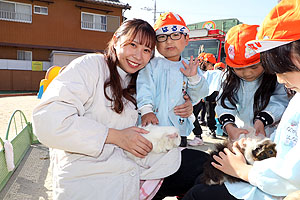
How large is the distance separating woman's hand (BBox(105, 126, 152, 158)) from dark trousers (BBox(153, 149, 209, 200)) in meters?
0.36

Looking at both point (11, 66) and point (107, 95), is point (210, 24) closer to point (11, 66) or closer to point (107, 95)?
point (107, 95)

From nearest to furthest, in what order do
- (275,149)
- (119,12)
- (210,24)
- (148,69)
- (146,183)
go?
(275,149)
(146,183)
(148,69)
(210,24)
(119,12)

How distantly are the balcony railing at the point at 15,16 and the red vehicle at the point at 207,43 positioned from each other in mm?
13903

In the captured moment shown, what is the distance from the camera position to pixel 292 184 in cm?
110

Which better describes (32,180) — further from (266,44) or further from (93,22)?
(93,22)

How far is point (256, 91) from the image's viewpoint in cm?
216

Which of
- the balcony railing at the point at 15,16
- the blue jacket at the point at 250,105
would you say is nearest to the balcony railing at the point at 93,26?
the balcony railing at the point at 15,16

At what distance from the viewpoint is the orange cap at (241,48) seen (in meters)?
1.87

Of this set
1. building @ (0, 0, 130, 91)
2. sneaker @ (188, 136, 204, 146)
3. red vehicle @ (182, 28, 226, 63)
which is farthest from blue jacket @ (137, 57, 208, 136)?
building @ (0, 0, 130, 91)

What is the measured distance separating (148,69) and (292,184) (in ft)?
4.77

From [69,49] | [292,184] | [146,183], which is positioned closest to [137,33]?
[146,183]

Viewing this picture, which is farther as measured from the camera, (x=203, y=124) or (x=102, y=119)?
(x=203, y=124)

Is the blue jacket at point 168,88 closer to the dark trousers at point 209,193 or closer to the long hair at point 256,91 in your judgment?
the long hair at point 256,91

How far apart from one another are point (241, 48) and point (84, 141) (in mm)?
1425
